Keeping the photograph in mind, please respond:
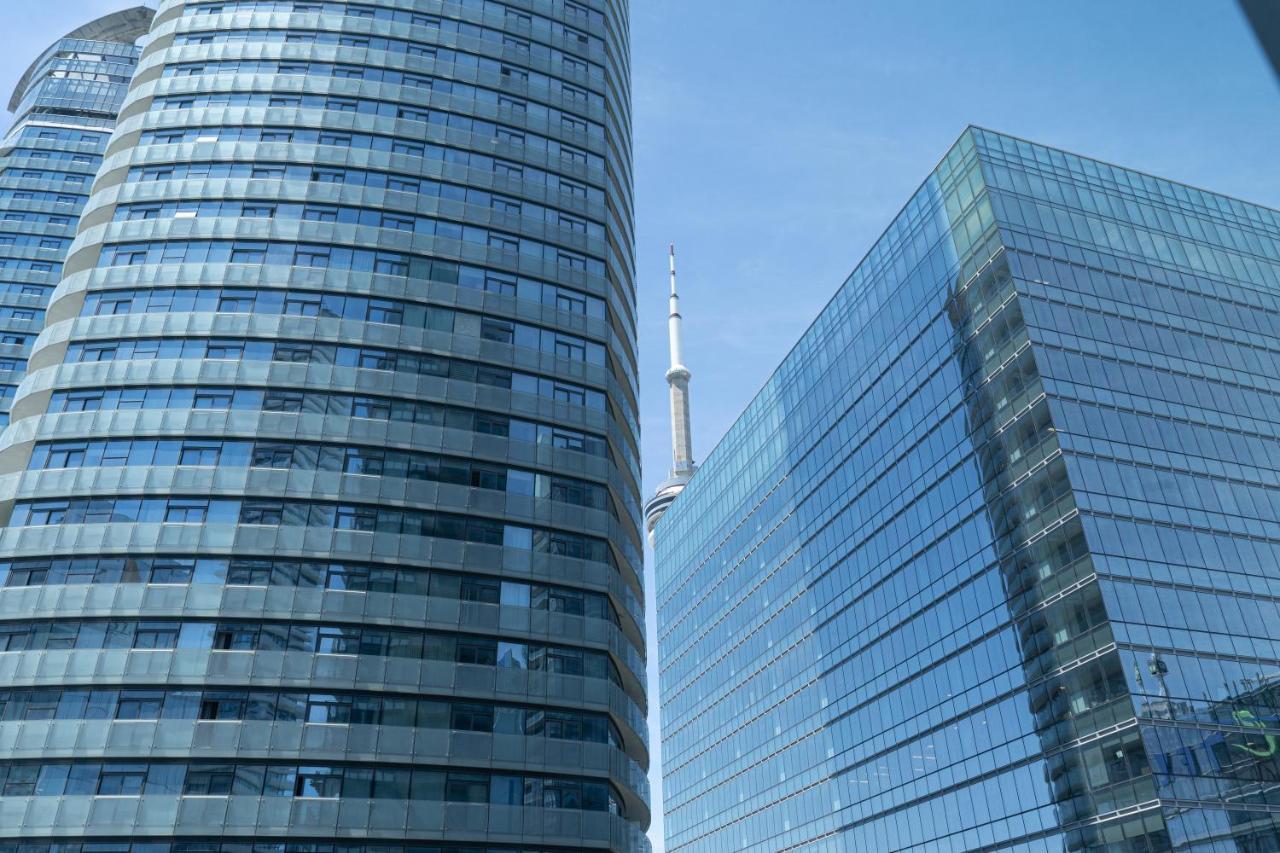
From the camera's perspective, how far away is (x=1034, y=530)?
59.8m

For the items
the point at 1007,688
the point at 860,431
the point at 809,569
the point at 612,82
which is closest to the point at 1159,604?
the point at 1007,688

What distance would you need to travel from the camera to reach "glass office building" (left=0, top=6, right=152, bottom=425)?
92.0 meters

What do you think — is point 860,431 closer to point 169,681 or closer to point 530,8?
point 530,8

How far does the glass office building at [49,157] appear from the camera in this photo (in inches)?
3622

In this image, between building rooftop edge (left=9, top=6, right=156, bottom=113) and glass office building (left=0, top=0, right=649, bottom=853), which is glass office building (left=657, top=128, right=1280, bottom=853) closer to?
glass office building (left=0, top=0, right=649, bottom=853)

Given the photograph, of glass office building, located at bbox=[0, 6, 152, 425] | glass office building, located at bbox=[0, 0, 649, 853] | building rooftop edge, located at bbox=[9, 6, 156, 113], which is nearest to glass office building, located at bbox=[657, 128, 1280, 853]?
glass office building, located at bbox=[0, 0, 649, 853]

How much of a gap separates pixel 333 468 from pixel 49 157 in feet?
253

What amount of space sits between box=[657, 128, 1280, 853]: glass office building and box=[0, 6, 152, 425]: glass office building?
2734 inches

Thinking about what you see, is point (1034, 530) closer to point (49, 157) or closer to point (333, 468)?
point (333, 468)

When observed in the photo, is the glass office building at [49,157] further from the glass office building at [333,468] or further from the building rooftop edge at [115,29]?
the glass office building at [333,468]

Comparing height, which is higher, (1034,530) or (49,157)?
(49,157)

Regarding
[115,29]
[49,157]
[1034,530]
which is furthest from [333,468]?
[115,29]

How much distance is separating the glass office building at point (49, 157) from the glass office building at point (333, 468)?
37.7 m

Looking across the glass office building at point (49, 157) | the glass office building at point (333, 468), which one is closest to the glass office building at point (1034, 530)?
the glass office building at point (333, 468)
